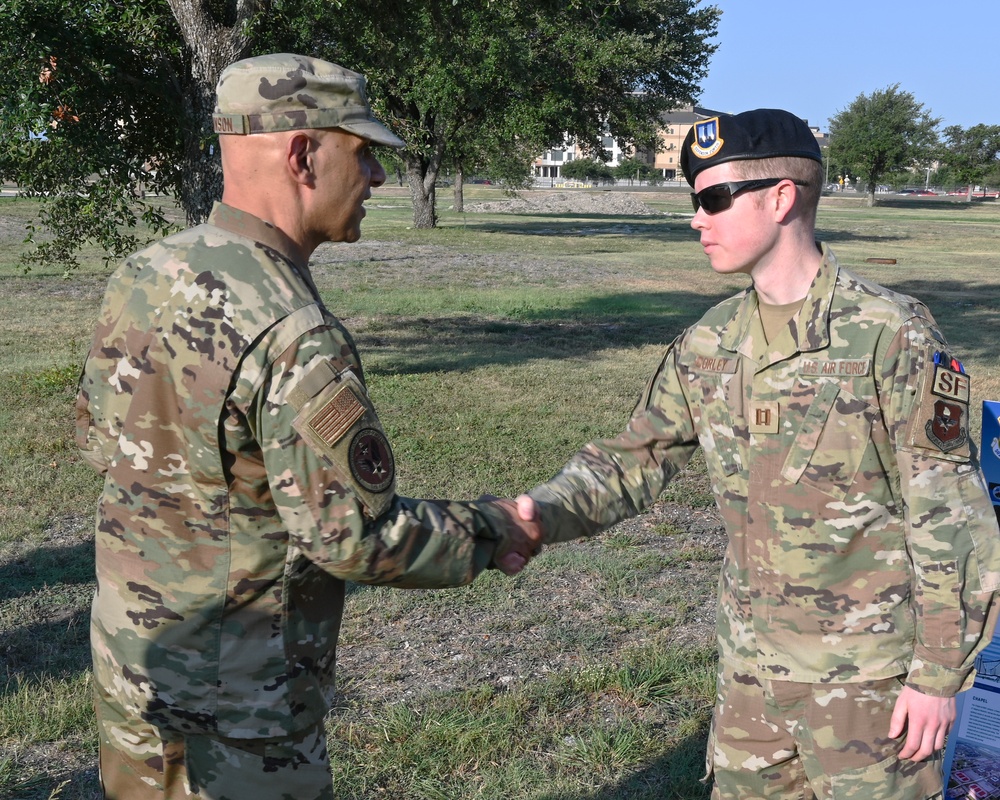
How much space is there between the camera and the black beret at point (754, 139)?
99.1 inches

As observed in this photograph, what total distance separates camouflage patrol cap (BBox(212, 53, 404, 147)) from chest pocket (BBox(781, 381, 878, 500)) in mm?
1188

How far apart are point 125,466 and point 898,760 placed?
1893 millimetres

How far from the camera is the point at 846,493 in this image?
94.1 inches

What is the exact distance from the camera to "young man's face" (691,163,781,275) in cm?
254

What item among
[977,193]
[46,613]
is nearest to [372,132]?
[46,613]

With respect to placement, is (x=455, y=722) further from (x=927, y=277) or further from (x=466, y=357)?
(x=927, y=277)

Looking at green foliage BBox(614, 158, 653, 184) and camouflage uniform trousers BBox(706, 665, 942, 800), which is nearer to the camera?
camouflage uniform trousers BBox(706, 665, 942, 800)

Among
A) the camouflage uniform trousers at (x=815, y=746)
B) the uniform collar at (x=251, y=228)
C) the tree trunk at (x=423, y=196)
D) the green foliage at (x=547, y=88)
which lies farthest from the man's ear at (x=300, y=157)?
the tree trunk at (x=423, y=196)

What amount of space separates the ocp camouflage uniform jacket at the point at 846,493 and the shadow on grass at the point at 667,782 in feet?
4.21

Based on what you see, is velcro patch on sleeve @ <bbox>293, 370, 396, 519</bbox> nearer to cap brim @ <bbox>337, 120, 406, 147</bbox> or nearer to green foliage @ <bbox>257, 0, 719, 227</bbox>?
cap brim @ <bbox>337, 120, 406, 147</bbox>

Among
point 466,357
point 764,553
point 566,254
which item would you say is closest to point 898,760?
point 764,553

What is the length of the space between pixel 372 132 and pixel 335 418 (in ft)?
2.24

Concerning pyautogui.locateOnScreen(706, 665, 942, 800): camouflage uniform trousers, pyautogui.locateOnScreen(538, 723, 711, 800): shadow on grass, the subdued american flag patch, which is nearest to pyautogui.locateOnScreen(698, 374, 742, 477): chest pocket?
pyautogui.locateOnScreen(706, 665, 942, 800): camouflage uniform trousers

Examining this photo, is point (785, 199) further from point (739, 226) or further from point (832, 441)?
point (832, 441)
